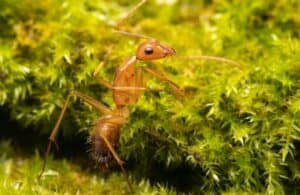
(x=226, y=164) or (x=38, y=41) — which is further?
(x=38, y=41)

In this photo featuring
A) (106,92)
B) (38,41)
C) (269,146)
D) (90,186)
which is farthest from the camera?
(38,41)

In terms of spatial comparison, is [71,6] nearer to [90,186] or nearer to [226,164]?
[90,186]

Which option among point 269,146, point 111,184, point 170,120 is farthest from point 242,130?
point 111,184

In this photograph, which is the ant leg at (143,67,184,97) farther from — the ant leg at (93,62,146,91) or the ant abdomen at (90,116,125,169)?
the ant abdomen at (90,116,125,169)

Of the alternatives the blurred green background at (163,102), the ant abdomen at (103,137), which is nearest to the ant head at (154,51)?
the blurred green background at (163,102)

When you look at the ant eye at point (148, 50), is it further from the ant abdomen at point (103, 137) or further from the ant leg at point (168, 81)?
the ant abdomen at point (103, 137)

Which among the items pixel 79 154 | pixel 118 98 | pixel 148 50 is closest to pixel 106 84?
pixel 118 98
